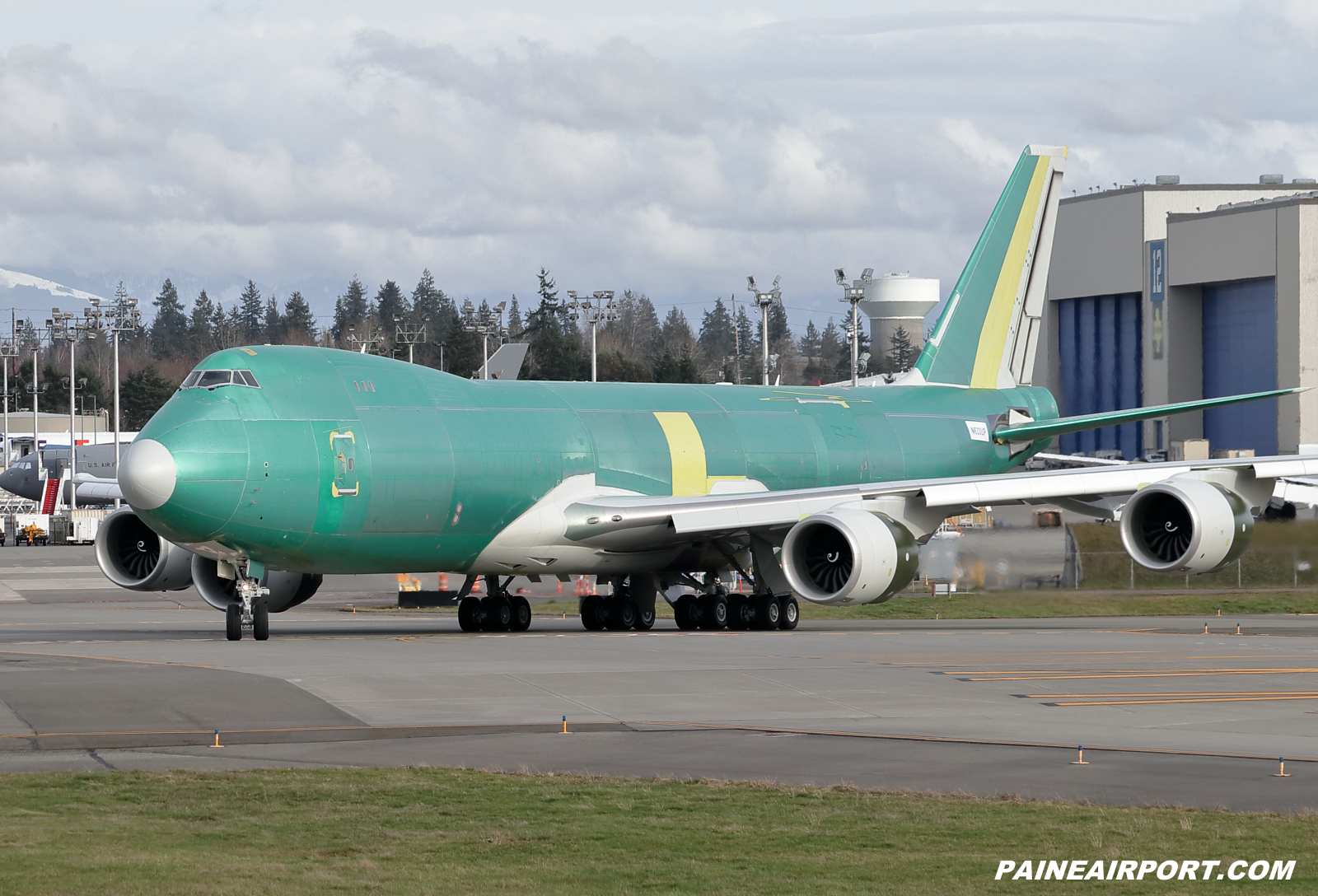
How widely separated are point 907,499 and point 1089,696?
10913 millimetres

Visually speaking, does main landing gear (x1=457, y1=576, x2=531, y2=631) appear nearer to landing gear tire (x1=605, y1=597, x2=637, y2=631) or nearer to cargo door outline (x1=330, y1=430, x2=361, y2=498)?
landing gear tire (x1=605, y1=597, x2=637, y2=631)

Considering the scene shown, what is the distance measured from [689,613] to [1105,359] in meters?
75.6

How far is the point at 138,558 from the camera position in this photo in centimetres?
3362

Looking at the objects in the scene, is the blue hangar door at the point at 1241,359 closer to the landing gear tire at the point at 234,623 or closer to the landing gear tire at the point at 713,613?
the landing gear tire at the point at 713,613

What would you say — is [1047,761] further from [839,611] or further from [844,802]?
[839,611]

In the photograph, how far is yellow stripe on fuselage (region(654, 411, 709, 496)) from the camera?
3438 centimetres

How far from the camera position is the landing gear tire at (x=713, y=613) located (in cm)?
3469

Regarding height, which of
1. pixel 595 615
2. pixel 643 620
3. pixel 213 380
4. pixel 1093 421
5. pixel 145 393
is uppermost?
pixel 145 393

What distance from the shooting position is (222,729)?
17.3 meters

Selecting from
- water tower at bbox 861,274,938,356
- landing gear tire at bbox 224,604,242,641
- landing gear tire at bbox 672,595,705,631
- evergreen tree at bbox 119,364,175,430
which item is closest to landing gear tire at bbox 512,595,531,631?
landing gear tire at bbox 672,595,705,631

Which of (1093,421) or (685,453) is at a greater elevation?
(1093,421)

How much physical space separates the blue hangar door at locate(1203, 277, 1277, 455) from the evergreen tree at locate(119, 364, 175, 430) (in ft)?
295

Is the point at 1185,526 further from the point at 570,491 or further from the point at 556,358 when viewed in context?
the point at 556,358

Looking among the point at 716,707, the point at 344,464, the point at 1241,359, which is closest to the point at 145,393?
the point at 1241,359
